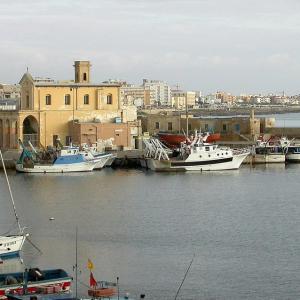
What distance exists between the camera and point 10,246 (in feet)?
72.6

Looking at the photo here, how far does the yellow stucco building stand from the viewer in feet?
152

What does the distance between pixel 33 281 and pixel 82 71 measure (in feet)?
102

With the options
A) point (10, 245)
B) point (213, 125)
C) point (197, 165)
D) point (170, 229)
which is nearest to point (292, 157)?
point (197, 165)

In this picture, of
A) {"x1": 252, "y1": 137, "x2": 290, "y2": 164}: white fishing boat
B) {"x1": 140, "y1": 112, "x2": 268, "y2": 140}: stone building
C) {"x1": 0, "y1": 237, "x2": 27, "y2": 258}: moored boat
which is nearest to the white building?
{"x1": 140, "y1": 112, "x2": 268, "y2": 140}: stone building

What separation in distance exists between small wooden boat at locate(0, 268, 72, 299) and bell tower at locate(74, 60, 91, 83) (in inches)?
1192

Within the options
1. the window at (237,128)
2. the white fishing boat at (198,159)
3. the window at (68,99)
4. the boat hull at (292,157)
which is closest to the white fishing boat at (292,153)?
the boat hull at (292,157)

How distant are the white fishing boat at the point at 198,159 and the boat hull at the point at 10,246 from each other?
21086mm

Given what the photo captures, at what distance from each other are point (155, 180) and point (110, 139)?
763cm

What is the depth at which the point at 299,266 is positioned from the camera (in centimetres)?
2136

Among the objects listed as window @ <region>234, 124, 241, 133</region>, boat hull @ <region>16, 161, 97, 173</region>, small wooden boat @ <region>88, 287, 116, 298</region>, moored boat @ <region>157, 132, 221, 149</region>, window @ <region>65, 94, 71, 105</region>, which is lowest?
small wooden boat @ <region>88, 287, 116, 298</region>

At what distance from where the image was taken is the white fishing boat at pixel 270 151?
46562 millimetres

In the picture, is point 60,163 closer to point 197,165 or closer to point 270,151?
point 197,165

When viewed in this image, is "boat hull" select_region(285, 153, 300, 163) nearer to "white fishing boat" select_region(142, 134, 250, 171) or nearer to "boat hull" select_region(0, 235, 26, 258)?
"white fishing boat" select_region(142, 134, 250, 171)

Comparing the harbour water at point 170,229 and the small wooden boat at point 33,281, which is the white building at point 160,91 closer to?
the harbour water at point 170,229
